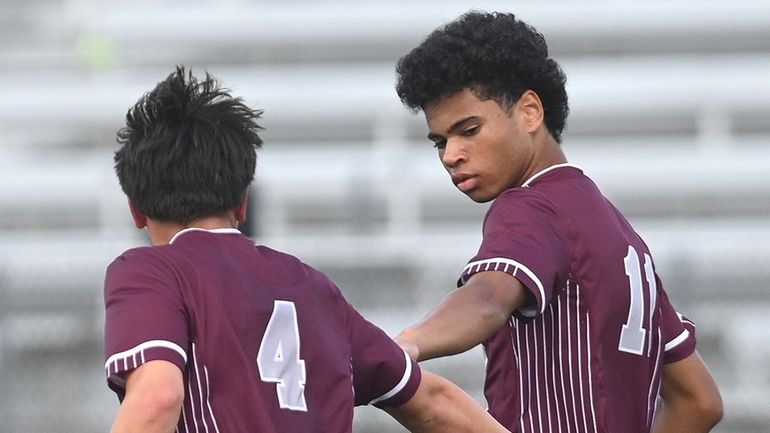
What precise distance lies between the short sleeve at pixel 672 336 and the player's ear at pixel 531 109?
0.53 m

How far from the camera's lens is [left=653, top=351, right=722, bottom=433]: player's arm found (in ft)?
12.0

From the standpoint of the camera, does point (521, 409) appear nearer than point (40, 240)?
Yes

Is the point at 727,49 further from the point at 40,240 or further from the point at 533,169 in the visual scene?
the point at 533,169

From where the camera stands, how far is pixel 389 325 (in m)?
7.46

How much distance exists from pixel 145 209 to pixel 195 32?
15.2 m

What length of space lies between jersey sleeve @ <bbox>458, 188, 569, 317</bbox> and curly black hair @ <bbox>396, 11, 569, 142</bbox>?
0.28 metres

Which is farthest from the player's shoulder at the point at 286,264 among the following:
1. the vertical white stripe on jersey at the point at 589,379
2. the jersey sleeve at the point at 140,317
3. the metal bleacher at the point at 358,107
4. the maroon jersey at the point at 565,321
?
the metal bleacher at the point at 358,107

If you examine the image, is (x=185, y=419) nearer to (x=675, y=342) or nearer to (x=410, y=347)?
(x=410, y=347)

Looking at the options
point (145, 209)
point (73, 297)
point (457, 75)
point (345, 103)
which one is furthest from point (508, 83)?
point (345, 103)

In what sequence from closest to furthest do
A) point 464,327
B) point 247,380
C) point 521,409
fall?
1. point 247,380
2. point 464,327
3. point 521,409

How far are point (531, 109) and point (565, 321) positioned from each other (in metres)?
0.53

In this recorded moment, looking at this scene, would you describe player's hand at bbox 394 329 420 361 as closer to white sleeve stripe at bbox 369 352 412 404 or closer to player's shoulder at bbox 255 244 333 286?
white sleeve stripe at bbox 369 352 412 404

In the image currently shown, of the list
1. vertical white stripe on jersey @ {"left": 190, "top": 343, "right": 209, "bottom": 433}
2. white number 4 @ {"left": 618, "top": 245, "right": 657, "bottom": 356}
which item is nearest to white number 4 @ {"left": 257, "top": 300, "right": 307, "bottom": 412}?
vertical white stripe on jersey @ {"left": 190, "top": 343, "right": 209, "bottom": 433}

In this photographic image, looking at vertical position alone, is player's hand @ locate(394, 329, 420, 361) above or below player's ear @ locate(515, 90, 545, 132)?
below
